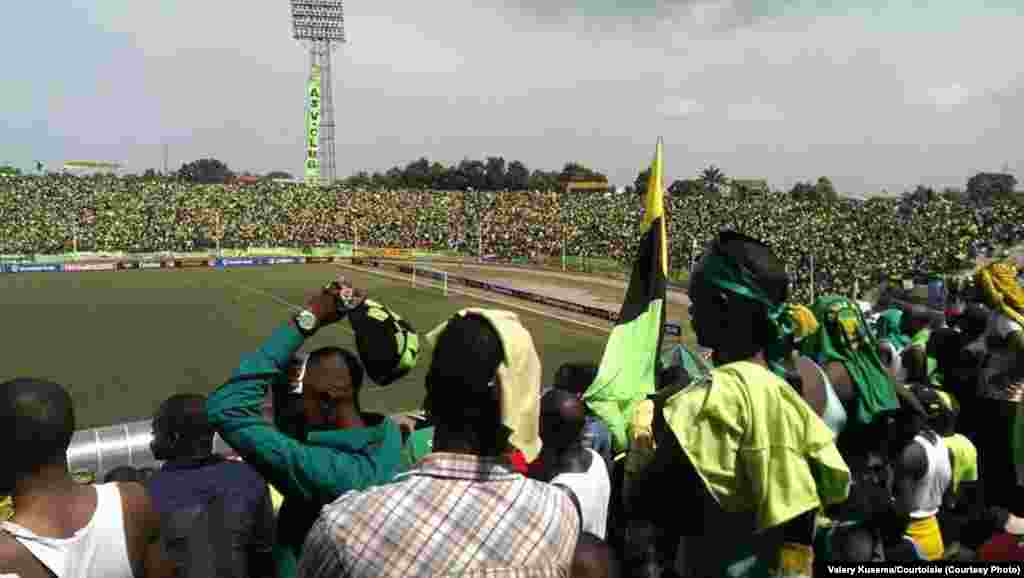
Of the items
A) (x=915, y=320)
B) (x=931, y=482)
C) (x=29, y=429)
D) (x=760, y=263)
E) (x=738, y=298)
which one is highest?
(x=760, y=263)

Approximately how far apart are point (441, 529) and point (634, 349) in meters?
3.99

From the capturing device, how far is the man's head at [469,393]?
2268mm

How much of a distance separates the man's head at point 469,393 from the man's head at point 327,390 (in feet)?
3.57

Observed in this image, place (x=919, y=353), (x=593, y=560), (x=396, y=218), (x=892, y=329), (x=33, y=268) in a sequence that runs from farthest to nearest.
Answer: (x=396, y=218)
(x=33, y=268)
(x=892, y=329)
(x=919, y=353)
(x=593, y=560)

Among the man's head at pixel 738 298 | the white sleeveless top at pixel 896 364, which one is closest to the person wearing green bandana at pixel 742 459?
the man's head at pixel 738 298

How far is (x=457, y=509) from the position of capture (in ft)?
6.97

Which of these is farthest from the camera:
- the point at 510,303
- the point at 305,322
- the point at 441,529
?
the point at 510,303

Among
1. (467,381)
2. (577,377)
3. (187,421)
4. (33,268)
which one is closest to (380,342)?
(187,421)

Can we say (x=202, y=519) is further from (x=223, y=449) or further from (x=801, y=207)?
(x=801, y=207)

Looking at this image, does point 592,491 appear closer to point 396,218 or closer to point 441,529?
point 441,529

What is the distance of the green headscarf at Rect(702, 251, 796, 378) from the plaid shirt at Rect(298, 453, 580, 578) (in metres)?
1.16

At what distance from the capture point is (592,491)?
4.43m

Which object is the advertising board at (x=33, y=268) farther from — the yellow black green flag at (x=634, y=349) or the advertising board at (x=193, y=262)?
→ the yellow black green flag at (x=634, y=349)

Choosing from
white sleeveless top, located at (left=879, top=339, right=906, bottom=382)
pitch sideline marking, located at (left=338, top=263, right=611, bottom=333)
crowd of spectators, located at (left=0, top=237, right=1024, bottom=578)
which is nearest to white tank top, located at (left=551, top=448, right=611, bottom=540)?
crowd of spectators, located at (left=0, top=237, right=1024, bottom=578)
